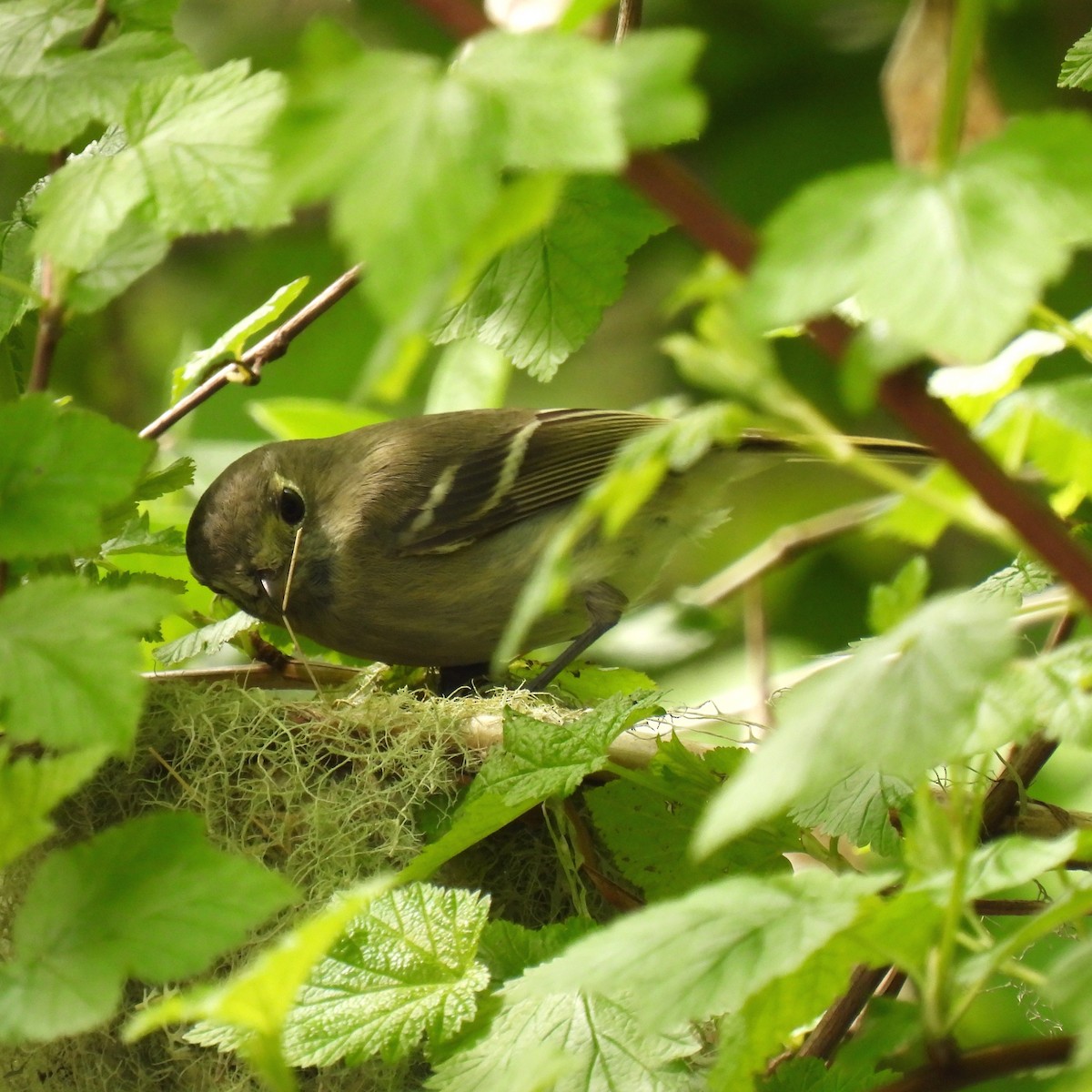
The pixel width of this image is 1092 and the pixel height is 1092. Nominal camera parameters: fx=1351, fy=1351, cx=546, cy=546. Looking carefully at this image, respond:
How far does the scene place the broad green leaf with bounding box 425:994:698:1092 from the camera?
118cm

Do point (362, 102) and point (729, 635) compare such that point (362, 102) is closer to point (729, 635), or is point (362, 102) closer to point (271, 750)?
point (271, 750)

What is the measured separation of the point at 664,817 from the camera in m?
1.54

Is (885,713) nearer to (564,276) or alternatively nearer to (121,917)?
(121,917)

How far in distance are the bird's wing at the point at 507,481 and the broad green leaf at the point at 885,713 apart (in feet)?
7.61

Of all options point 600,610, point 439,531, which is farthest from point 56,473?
point 600,610

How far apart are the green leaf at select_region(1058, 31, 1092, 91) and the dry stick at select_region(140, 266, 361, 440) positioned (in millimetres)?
834

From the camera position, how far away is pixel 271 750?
2.08 metres

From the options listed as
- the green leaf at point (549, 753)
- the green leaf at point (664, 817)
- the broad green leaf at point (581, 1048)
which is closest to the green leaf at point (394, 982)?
the broad green leaf at point (581, 1048)

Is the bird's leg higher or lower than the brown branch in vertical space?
lower

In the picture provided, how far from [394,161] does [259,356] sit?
1240 mm

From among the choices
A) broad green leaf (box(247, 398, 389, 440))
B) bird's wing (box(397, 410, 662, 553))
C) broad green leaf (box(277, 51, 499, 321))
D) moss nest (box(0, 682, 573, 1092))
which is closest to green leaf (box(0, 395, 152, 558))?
broad green leaf (box(277, 51, 499, 321))

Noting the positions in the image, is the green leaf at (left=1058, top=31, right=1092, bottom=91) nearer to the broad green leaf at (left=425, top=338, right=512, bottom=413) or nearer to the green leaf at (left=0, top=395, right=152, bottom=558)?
the green leaf at (left=0, top=395, right=152, bottom=558)

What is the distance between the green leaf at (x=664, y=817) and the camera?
150 cm

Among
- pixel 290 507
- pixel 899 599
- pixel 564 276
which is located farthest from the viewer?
pixel 290 507
